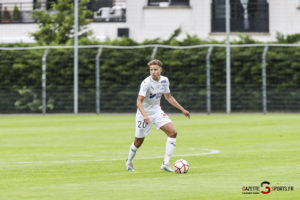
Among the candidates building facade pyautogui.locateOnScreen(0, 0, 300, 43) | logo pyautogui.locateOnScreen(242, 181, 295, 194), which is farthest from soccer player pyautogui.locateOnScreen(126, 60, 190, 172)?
building facade pyautogui.locateOnScreen(0, 0, 300, 43)

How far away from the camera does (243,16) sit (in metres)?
40.8

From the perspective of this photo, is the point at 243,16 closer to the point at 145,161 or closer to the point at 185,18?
the point at 185,18

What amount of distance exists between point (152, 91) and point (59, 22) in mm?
26091

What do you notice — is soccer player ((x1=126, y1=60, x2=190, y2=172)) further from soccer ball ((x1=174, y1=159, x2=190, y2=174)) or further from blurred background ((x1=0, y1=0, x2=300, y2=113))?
blurred background ((x1=0, y1=0, x2=300, y2=113))

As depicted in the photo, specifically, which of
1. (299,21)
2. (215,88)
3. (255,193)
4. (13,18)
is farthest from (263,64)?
(255,193)

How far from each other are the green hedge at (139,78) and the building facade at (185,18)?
643 centimetres

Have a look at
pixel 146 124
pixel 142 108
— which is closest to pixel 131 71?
pixel 146 124

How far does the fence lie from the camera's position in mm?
33500

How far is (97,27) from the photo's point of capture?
4359cm

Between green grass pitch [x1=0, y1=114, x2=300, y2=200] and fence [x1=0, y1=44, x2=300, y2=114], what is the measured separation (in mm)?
6441

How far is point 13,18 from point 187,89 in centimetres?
1492

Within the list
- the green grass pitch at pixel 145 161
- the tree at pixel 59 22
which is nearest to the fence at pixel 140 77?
the tree at pixel 59 22

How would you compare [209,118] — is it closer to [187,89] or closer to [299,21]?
[187,89]

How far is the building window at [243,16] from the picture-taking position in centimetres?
4072
